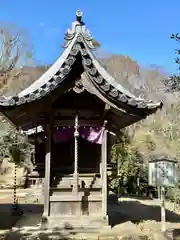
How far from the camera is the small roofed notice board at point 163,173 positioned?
29.4 ft

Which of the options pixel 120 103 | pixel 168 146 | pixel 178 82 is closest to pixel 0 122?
pixel 168 146

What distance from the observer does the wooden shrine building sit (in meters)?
9.74

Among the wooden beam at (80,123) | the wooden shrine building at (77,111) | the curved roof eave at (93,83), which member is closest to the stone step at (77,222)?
the wooden shrine building at (77,111)

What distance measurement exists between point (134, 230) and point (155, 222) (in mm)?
1562

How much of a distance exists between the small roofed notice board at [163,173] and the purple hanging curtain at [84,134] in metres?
2.06

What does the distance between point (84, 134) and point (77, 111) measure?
1041mm

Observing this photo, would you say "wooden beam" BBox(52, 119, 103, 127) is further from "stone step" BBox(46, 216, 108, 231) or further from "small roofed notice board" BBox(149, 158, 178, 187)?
"stone step" BBox(46, 216, 108, 231)

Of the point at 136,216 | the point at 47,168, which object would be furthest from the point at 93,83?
the point at 136,216

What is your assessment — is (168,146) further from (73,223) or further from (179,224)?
(73,223)

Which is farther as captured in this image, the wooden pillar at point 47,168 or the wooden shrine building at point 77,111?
the wooden pillar at point 47,168

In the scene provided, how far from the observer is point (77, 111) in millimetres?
10414

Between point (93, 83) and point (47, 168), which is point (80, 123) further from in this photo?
point (47, 168)

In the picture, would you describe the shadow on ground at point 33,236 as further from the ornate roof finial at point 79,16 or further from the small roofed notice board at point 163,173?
the ornate roof finial at point 79,16

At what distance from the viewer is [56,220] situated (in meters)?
10.0
